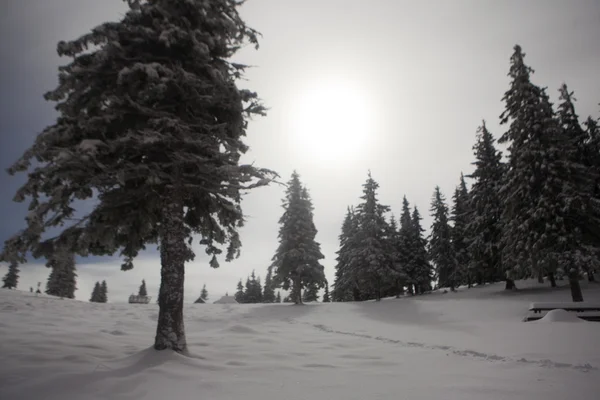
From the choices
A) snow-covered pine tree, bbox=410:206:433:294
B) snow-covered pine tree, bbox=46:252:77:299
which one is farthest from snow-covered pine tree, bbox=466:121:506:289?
snow-covered pine tree, bbox=46:252:77:299

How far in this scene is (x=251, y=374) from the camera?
19.3 feet

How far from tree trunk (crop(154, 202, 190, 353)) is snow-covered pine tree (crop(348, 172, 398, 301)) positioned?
26.1 meters

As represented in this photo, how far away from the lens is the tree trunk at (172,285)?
6695 millimetres

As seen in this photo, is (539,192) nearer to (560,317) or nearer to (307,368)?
(560,317)

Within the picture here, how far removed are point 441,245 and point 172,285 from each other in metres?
41.0

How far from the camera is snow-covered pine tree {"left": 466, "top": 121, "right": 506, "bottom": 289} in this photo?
26688 mm

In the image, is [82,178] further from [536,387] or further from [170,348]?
[536,387]

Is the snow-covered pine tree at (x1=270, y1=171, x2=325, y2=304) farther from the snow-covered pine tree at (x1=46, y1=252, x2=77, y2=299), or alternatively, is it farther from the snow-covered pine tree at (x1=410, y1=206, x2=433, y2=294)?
the snow-covered pine tree at (x1=46, y1=252, x2=77, y2=299)

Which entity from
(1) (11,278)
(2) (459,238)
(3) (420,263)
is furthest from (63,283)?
(2) (459,238)

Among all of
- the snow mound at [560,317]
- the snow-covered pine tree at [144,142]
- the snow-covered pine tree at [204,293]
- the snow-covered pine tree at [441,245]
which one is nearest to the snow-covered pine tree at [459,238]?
the snow-covered pine tree at [441,245]

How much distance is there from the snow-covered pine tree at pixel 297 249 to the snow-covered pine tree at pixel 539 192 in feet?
54.8

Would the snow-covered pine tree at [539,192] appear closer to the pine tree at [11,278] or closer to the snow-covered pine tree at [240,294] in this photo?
the snow-covered pine tree at [240,294]

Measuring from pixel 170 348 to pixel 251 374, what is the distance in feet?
6.70

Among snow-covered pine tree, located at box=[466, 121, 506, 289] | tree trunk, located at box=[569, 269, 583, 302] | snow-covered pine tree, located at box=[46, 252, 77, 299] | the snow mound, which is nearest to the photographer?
the snow mound
